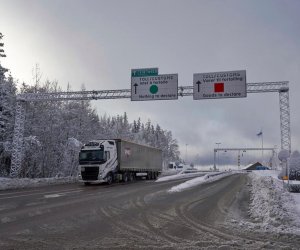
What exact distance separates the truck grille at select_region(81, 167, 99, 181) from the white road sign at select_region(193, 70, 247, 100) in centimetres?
1091

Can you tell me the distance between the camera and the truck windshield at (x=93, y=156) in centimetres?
3291

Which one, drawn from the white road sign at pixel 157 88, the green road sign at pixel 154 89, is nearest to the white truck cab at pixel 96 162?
the white road sign at pixel 157 88

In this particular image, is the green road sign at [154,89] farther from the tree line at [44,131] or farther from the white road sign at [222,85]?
the tree line at [44,131]

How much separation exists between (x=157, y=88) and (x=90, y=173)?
9.75m

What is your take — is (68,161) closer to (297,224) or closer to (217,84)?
(217,84)

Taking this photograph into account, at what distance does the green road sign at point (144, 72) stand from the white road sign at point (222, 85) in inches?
169

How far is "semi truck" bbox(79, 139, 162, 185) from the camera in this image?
32.7 meters

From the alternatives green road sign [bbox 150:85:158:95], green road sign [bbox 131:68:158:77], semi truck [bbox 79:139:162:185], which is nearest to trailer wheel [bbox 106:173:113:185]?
semi truck [bbox 79:139:162:185]

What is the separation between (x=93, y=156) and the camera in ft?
109

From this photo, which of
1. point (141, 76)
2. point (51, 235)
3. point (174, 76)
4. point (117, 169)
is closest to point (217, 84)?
point (174, 76)

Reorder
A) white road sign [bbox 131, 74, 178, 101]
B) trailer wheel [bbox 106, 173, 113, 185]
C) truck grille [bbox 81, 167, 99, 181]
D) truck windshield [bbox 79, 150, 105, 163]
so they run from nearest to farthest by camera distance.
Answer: truck grille [bbox 81, 167, 99, 181] < truck windshield [bbox 79, 150, 105, 163] < trailer wheel [bbox 106, 173, 113, 185] < white road sign [bbox 131, 74, 178, 101]

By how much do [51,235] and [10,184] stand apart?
21102 millimetres

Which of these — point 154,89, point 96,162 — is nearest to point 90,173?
point 96,162

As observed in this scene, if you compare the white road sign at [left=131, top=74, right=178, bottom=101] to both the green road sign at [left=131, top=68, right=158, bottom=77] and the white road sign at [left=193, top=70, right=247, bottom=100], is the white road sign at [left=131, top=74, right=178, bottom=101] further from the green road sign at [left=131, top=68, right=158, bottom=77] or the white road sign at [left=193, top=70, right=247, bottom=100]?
the white road sign at [left=193, top=70, right=247, bottom=100]
